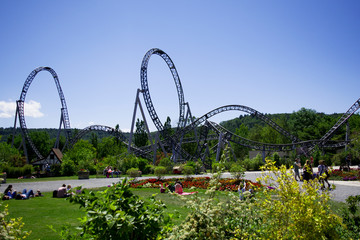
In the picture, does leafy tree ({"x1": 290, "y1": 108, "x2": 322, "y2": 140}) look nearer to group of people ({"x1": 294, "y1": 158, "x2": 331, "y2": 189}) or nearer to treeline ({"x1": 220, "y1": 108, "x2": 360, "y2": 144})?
treeline ({"x1": 220, "y1": 108, "x2": 360, "y2": 144})

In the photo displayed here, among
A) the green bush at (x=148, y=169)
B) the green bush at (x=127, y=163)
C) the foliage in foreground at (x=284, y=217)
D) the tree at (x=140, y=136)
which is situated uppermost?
the tree at (x=140, y=136)

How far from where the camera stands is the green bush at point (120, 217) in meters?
3.22

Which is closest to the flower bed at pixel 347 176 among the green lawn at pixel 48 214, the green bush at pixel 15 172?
the green lawn at pixel 48 214

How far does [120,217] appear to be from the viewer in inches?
127

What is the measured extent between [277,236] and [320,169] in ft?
43.6

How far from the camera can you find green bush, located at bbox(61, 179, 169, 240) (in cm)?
322

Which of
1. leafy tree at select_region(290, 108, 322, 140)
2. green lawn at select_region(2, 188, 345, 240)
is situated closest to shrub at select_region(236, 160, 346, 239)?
green lawn at select_region(2, 188, 345, 240)

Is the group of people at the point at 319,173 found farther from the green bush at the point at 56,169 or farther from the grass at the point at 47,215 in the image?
the green bush at the point at 56,169

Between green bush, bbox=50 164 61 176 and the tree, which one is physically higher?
the tree

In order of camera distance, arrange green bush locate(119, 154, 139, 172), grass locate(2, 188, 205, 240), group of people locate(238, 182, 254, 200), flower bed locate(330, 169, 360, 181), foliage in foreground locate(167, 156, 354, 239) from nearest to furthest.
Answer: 1. foliage in foreground locate(167, 156, 354, 239)
2. group of people locate(238, 182, 254, 200)
3. grass locate(2, 188, 205, 240)
4. flower bed locate(330, 169, 360, 181)
5. green bush locate(119, 154, 139, 172)

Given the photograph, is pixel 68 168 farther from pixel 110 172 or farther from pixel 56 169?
pixel 110 172

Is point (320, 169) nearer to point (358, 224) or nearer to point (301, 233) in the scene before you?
point (358, 224)

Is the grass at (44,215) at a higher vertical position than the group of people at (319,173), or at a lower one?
lower

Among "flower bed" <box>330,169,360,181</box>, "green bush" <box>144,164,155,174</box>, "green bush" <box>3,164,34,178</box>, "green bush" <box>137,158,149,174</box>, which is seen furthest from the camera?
"green bush" <box>144,164,155,174</box>
